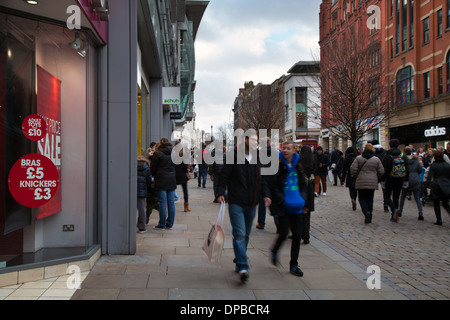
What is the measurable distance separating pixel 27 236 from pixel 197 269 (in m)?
2.30

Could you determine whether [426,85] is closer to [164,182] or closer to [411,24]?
[411,24]

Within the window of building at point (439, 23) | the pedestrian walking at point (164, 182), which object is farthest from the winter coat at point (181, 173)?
the window of building at point (439, 23)

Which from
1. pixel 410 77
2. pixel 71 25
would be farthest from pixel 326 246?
pixel 410 77

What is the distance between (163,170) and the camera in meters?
8.99

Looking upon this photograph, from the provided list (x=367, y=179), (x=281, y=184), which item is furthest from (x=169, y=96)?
(x=281, y=184)

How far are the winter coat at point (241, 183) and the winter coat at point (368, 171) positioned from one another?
207 inches

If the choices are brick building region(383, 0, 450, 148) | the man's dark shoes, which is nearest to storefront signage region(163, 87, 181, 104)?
the man's dark shoes

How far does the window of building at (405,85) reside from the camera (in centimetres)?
3503

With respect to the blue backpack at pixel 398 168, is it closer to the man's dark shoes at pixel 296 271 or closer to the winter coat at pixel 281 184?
the winter coat at pixel 281 184

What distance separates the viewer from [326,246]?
772 cm

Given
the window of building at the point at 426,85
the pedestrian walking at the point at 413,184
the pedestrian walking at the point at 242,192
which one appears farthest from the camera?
the window of building at the point at 426,85

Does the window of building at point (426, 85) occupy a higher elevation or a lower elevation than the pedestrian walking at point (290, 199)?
higher
